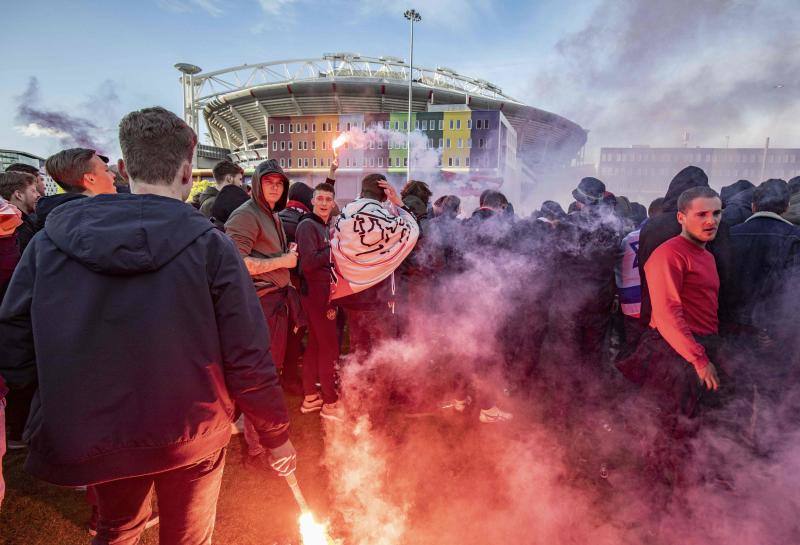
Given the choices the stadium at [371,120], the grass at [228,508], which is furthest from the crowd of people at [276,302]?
the stadium at [371,120]

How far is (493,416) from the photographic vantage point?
3750 millimetres

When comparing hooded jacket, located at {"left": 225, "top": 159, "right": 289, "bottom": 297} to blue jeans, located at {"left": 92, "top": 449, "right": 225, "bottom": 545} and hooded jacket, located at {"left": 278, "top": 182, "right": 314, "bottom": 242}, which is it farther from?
A: blue jeans, located at {"left": 92, "top": 449, "right": 225, "bottom": 545}

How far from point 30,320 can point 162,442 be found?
1.90ft

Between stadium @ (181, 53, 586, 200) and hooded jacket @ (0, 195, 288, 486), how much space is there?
146 feet

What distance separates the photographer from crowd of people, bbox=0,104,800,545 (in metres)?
1.33

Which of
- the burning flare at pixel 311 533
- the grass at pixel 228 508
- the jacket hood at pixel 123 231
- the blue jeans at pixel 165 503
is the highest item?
the jacket hood at pixel 123 231

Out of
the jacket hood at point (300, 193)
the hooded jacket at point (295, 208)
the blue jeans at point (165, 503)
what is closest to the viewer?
the blue jeans at point (165, 503)

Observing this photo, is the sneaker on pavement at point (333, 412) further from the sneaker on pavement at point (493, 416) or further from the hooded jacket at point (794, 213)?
the hooded jacket at point (794, 213)

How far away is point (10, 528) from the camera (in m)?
2.47

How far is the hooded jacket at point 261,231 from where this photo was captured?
291 cm

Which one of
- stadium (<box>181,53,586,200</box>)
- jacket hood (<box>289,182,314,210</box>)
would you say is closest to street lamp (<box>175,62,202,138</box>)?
stadium (<box>181,53,586,200</box>)

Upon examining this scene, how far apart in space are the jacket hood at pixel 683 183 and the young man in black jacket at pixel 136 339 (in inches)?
120

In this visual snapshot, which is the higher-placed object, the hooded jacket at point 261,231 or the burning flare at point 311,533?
the hooded jacket at point 261,231

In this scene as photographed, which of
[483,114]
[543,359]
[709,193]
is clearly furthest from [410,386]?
[483,114]
